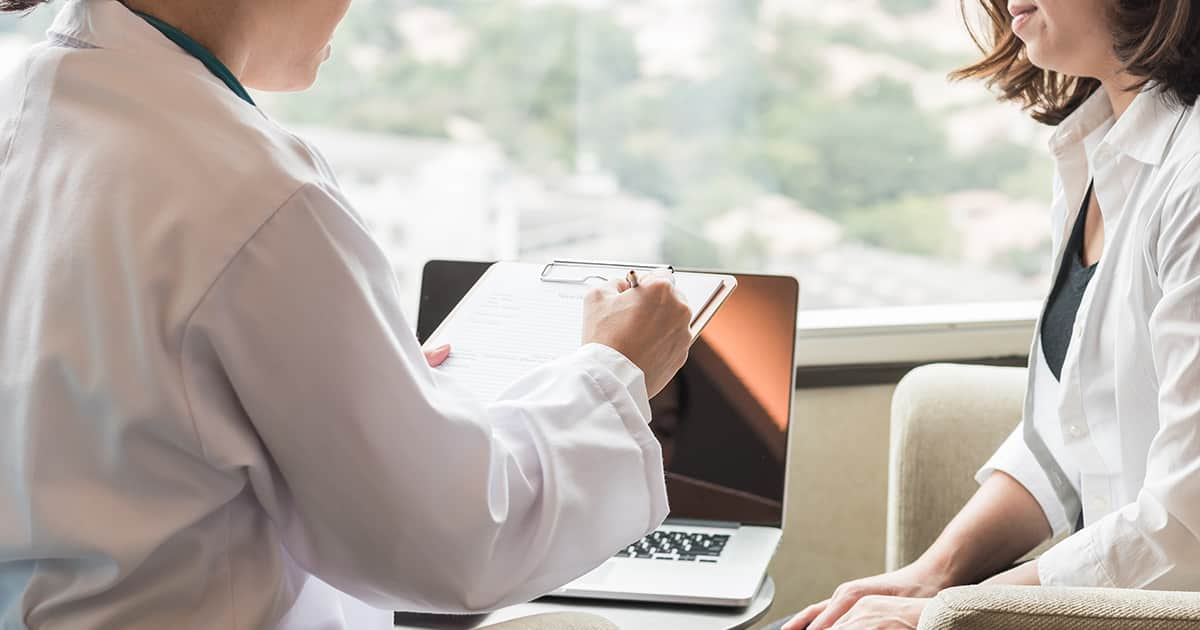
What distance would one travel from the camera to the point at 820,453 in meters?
2.13

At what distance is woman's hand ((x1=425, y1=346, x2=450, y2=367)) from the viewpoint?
1.16 m

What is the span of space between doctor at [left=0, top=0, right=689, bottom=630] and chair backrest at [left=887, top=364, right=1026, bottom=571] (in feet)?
3.09

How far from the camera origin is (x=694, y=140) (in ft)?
8.65

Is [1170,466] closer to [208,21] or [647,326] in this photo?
[647,326]

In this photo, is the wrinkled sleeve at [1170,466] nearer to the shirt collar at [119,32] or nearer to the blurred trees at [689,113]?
the shirt collar at [119,32]

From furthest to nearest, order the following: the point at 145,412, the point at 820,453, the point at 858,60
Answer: the point at 858,60, the point at 820,453, the point at 145,412

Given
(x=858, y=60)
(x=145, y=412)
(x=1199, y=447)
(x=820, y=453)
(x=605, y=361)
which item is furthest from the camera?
(x=858, y=60)

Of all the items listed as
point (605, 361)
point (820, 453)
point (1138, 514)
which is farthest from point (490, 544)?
point (820, 453)

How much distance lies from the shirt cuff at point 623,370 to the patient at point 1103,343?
44cm

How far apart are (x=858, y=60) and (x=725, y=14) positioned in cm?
28

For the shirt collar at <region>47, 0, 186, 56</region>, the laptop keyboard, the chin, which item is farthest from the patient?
the shirt collar at <region>47, 0, 186, 56</region>

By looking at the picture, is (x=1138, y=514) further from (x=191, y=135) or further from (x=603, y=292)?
(x=191, y=135)

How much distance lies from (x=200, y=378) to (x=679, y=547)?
28.0 inches

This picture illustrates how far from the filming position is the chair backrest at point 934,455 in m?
1.74
